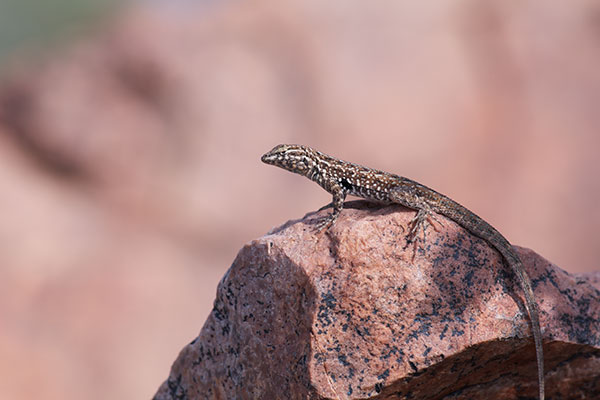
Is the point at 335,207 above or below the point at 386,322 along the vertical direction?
above

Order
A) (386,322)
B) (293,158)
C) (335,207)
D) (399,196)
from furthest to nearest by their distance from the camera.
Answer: (293,158) < (335,207) < (399,196) < (386,322)

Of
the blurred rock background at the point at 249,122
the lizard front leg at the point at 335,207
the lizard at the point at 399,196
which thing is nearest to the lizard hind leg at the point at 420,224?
the lizard at the point at 399,196

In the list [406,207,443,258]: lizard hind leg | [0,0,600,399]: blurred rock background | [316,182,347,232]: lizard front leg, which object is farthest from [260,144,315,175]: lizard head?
[0,0,600,399]: blurred rock background

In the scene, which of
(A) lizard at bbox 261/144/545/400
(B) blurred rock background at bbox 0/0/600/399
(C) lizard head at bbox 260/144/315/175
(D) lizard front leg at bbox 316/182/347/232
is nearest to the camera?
(A) lizard at bbox 261/144/545/400

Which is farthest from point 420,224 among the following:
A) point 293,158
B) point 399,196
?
point 293,158

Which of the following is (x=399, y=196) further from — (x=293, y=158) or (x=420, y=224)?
(x=293, y=158)

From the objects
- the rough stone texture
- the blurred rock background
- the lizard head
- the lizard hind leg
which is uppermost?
the blurred rock background

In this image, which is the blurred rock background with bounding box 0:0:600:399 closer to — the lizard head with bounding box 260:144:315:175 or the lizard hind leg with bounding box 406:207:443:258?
the lizard head with bounding box 260:144:315:175
